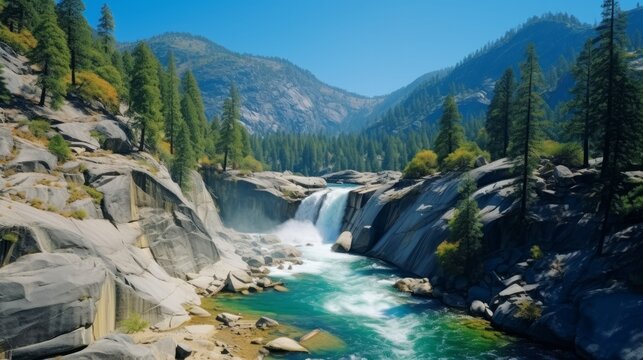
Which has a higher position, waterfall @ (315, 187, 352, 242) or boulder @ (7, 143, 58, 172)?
boulder @ (7, 143, 58, 172)

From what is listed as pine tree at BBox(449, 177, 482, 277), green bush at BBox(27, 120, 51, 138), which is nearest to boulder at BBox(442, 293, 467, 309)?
pine tree at BBox(449, 177, 482, 277)

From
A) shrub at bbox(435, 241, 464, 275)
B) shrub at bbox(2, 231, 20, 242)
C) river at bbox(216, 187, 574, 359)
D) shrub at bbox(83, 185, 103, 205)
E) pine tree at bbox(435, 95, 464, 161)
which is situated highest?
pine tree at bbox(435, 95, 464, 161)

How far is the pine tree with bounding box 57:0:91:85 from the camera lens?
4775cm

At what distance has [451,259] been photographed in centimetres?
3338

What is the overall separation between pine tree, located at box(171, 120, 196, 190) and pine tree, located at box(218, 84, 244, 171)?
17.2 meters

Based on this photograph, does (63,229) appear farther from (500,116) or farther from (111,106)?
(500,116)

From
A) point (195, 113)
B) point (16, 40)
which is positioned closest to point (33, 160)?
point (16, 40)

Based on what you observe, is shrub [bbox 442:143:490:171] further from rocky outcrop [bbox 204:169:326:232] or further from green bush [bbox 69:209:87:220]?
green bush [bbox 69:209:87:220]

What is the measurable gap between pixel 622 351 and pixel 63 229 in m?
28.4

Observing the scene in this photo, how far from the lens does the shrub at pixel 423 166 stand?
54.5 meters

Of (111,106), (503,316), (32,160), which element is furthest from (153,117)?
(503,316)

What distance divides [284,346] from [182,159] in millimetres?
30161

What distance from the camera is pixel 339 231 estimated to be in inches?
2345

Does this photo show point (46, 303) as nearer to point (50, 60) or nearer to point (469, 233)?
point (469, 233)
